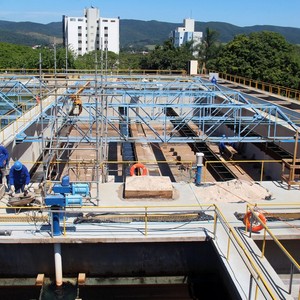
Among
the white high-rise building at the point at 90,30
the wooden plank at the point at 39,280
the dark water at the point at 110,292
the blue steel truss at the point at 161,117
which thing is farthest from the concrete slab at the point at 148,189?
the white high-rise building at the point at 90,30

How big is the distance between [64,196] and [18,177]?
200 cm

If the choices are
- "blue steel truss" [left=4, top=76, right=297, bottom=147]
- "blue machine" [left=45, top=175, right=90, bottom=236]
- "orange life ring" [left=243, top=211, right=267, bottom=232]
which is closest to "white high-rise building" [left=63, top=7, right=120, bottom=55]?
"blue steel truss" [left=4, top=76, right=297, bottom=147]

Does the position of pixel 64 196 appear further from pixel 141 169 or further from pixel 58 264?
pixel 141 169

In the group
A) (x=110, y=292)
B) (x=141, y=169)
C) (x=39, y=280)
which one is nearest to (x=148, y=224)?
(x=110, y=292)

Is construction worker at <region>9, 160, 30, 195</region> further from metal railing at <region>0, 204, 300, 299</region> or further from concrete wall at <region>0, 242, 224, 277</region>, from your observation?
concrete wall at <region>0, 242, 224, 277</region>

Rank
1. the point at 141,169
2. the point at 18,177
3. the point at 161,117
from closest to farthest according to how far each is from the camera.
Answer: the point at 18,177 → the point at 141,169 → the point at 161,117

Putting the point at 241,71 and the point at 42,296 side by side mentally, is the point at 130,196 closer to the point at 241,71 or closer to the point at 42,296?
the point at 42,296

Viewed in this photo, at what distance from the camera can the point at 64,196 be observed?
35.4 feet

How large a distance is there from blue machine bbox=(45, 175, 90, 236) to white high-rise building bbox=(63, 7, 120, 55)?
134 m

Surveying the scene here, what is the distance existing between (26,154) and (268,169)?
1151 centimetres

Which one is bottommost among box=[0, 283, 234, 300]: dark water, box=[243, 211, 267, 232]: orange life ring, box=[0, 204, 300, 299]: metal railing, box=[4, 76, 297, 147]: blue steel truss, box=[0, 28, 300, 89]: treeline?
box=[0, 283, 234, 300]: dark water

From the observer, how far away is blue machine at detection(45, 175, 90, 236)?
9.91 m

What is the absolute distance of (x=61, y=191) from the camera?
36.3ft

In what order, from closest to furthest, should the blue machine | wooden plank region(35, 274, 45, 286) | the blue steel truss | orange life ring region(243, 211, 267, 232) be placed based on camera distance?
the blue machine < orange life ring region(243, 211, 267, 232) < wooden plank region(35, 274, 45, 286) < the blue steel truss
